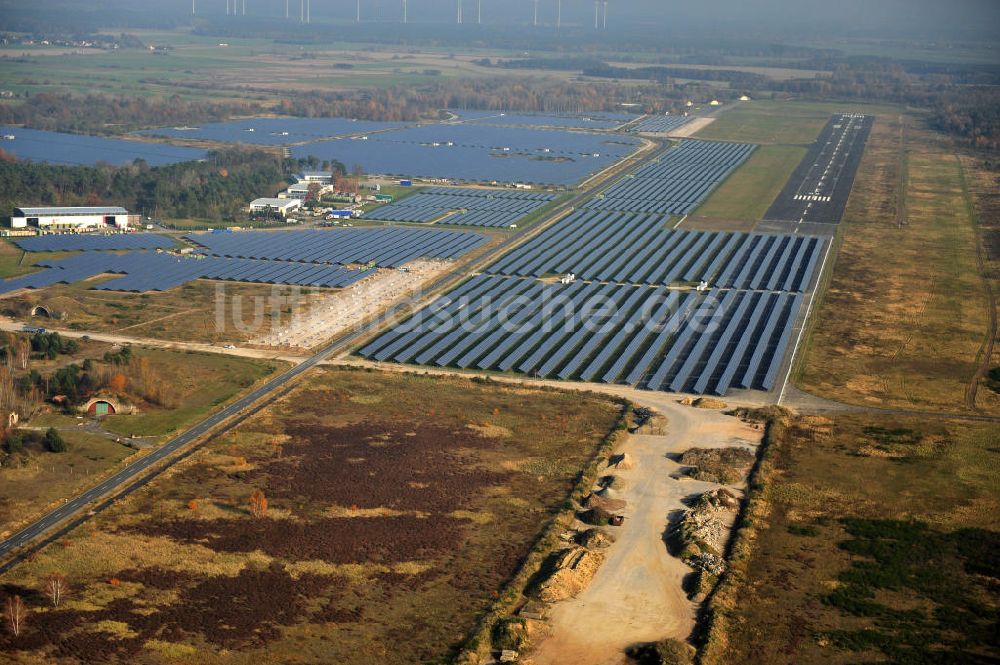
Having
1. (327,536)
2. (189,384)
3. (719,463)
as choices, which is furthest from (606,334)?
(327,536)

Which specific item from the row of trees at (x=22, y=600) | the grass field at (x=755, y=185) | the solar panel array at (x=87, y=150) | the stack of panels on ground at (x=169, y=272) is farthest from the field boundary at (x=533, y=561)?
the solar panel array at (x=87, y=150)

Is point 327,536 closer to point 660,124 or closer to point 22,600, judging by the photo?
point 22,600

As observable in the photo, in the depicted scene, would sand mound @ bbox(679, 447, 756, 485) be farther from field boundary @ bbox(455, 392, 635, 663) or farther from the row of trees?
the row of trees

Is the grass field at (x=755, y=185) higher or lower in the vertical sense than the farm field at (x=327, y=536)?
higher

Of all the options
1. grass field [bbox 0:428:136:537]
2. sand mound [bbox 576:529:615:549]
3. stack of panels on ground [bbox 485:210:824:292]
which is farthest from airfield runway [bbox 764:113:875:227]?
grass field [bbox 0:428:136:537]

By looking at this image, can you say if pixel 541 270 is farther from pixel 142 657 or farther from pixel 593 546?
pixel 142 657

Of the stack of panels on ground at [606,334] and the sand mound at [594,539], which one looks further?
the stack of panels on ground at [606,334]

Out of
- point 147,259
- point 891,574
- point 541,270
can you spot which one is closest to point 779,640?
point 891,574

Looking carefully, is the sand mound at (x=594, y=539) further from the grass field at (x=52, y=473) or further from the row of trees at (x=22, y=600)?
the grass field at (x=52, y=473)
